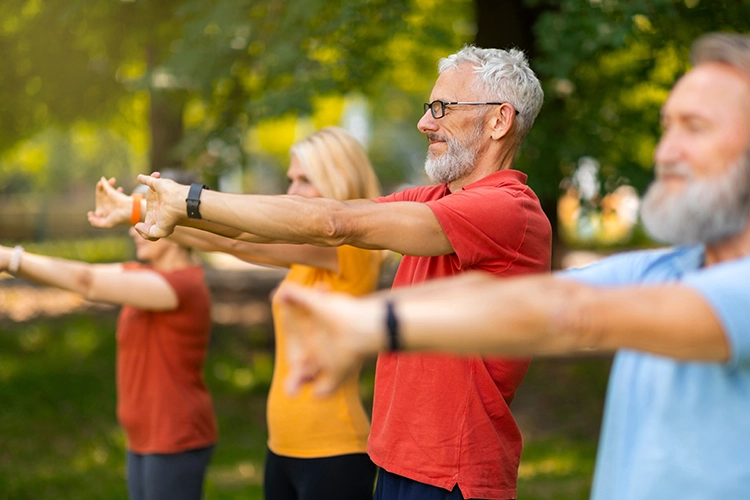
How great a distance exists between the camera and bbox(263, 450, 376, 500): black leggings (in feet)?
10.8

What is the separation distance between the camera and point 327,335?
4.59 ft

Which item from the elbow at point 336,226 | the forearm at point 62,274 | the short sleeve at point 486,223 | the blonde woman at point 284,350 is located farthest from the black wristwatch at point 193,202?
the forearm at point 62,274

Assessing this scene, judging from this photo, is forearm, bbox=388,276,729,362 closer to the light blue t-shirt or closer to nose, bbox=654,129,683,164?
the light blue t-shirt

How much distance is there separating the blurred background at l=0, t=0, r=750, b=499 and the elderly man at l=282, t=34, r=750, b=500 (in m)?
3.51

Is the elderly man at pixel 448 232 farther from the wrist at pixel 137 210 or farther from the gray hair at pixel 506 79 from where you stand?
the wrist at pixel 137 210

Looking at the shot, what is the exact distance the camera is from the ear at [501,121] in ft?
9.05

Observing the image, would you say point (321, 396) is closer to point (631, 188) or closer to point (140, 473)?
point (140, 473)

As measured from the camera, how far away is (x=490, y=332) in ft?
4.56

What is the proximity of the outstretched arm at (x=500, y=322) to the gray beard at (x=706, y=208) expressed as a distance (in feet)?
0.73

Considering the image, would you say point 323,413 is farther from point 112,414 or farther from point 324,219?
point 112,414

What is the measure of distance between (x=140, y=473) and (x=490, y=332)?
300 cm

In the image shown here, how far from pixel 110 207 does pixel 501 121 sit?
1.55 meters

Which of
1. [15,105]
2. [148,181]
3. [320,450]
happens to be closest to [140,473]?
[320,450]

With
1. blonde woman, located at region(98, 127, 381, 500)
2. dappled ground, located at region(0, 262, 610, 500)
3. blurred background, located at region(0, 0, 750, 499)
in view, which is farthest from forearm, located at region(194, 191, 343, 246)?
dappled ground, located at region(0, 262, 610, 500)
